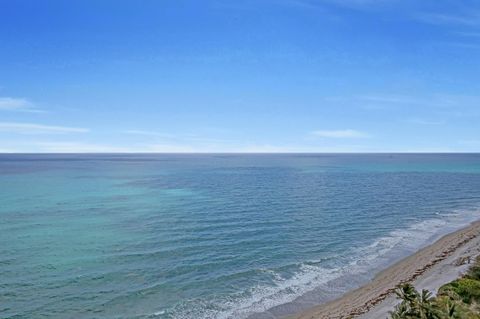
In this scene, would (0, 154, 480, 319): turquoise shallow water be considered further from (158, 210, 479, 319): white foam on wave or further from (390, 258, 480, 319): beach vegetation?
(390, 258, 480, 319): beach vegetation

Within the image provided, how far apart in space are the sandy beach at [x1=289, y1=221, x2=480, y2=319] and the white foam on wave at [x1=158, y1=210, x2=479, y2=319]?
6.43 feet

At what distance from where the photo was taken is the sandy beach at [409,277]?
31719 millimetres

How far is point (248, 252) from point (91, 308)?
712 inches

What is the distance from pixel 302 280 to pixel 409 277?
10.3 meters

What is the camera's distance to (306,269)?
4050 centimetres

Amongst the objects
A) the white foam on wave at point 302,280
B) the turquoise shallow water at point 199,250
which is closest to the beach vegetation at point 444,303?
the white foam on wave at point 302,280

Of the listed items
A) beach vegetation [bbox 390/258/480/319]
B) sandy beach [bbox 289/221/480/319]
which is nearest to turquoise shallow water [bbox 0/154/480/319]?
sandy beach [bbox 289/221/480/319]

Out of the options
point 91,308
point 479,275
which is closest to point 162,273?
point 91,308

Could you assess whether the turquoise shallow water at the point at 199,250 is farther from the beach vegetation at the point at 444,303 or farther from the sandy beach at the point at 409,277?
the beach vegetation at the point at 444,303

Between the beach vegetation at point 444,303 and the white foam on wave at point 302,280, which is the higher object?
the beach vegetation at point 444,303

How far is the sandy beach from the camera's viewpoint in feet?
104

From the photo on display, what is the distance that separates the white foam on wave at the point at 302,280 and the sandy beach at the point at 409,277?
196cm

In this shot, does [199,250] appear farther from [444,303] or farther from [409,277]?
[444,303]

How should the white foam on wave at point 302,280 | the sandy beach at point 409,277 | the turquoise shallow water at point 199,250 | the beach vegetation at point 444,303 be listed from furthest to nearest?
the turquoise shallow water at point 199,250 < the sandy beach at point 409,277 < the white foam on wave at point 302,280 < the beach vegetation at point 444,303
